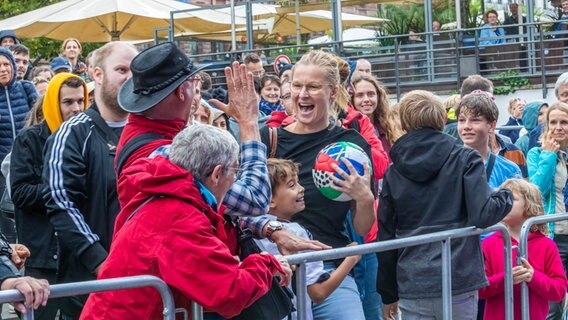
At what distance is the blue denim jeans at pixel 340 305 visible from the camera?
5.30m

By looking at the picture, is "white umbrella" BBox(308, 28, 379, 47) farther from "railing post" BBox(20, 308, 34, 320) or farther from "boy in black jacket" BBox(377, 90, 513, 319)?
"railing post" BBox(20, 308, 34, 320)

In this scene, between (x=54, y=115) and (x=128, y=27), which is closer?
(x=54, y=115)

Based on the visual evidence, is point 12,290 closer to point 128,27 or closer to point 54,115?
point 54,115

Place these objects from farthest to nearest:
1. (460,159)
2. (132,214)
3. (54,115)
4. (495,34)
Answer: (495,34), (54,115), (460,159), (132,214)

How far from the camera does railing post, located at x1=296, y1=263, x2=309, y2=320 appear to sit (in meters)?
4.85

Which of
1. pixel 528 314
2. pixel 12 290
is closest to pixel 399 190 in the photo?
pixel 528 314

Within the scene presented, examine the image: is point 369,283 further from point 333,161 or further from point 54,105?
point 54,105

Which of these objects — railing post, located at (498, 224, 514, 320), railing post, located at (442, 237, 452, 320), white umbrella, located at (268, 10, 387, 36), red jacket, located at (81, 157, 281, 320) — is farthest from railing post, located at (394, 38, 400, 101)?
red jacket, located at (81, 157, 281, 320)

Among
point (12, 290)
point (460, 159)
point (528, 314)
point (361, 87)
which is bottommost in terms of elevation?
point (528, 314)

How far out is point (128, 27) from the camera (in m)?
21.7

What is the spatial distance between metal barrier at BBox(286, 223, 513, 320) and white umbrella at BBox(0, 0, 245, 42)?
1533 cm

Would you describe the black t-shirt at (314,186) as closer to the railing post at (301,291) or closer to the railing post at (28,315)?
the railing post at (301,291)

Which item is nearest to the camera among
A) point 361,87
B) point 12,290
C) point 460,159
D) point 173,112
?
point 12,290

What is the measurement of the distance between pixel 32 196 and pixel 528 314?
3023mm
